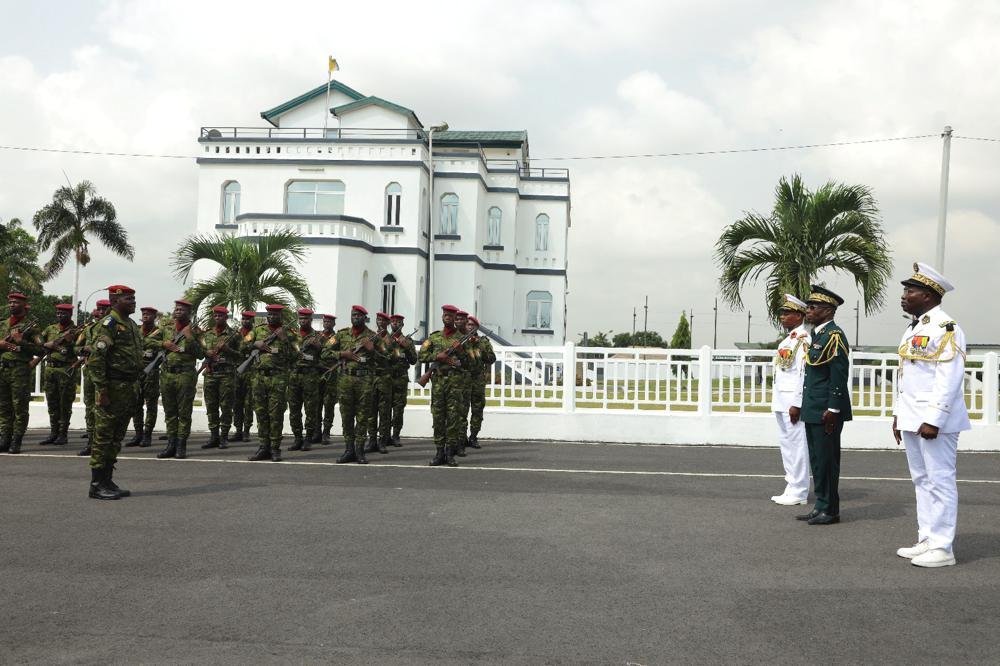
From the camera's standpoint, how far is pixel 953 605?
5.02 m

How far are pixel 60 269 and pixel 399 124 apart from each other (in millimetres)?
22595

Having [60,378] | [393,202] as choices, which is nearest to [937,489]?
[60,378]

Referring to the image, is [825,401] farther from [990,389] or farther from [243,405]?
[243,405]

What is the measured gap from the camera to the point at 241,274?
738 inches

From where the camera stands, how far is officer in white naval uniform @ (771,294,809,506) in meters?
8.41

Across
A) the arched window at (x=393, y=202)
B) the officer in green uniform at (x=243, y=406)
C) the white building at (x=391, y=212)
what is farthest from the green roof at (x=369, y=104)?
the officer in green uniform at (x=243, y=406)

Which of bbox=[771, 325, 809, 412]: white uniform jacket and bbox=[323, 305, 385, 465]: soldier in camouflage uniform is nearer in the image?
bbox=[771, 325, 809, 412]: white uniform jacket

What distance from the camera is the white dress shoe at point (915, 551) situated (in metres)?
6.11

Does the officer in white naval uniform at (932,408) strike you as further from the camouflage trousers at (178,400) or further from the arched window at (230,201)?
the arched window at (230,201)

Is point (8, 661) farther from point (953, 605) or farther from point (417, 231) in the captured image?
point (417, 231)

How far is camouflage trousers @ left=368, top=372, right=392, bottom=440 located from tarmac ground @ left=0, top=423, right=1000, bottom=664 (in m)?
2.50

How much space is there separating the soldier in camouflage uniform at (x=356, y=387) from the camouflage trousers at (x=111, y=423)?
316 cm

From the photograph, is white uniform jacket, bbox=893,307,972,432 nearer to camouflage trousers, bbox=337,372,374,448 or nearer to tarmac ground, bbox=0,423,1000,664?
tarmac ground, bbox=0,423,1000,664

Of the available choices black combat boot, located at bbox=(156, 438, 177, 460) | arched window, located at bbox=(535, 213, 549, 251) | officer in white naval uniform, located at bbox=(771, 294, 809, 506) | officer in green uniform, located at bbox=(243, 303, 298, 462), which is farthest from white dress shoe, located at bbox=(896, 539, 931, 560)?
arched window, located at bbox=(535, 213, 549, 251)
